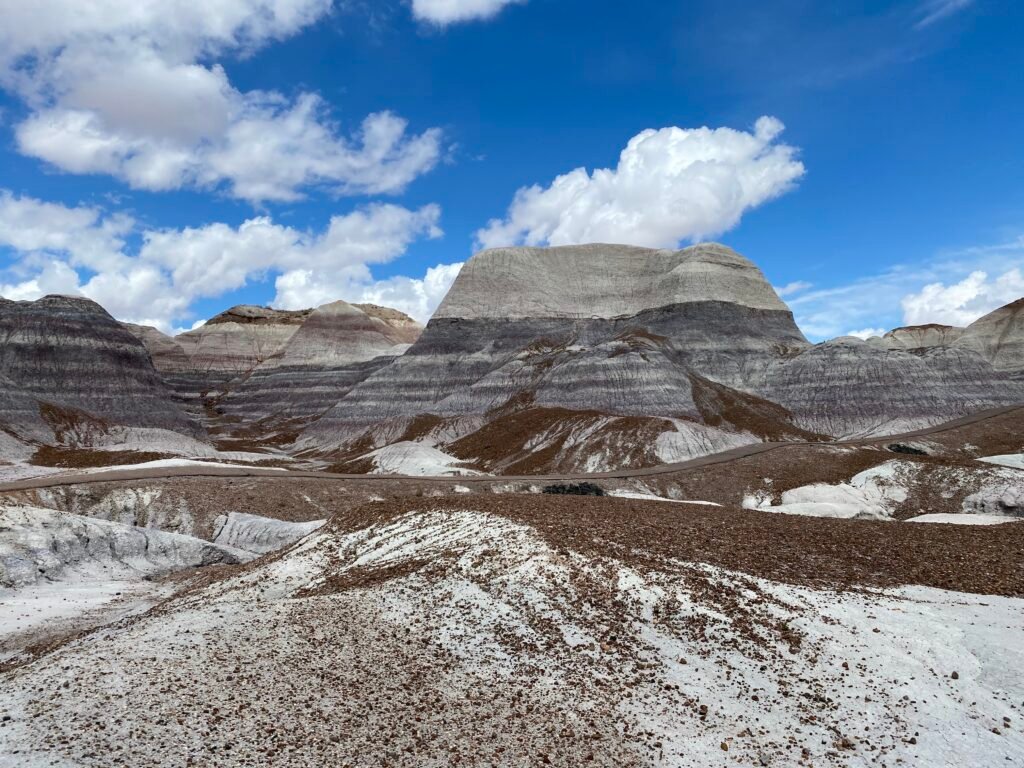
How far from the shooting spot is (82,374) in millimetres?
101062

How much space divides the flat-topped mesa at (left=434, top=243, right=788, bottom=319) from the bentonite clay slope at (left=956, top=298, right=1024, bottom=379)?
4377cm

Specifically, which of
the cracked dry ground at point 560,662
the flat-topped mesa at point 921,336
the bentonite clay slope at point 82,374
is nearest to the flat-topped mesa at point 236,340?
the bentonite clay slope at point 82,374

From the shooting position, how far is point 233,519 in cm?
3812

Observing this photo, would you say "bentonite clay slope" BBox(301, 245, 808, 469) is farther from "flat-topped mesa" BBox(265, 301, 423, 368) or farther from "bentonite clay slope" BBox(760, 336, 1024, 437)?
"flat-topped mesa" BBox(265, 301, 423, 368)

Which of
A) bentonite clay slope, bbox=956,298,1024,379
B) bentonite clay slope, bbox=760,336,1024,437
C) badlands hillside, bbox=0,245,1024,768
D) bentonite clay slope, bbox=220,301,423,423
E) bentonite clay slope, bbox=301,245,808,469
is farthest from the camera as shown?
bentonite clay slope, bbox=220,301,423,423

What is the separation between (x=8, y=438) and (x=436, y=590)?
80.5m

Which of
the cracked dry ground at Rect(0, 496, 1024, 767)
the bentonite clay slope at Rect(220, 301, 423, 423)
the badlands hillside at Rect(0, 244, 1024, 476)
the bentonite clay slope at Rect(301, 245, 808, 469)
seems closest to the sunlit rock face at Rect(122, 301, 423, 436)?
the bentonite clay slope at Rect(220, 301, 423, 423)

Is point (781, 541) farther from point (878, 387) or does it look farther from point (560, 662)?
point (878, 387)

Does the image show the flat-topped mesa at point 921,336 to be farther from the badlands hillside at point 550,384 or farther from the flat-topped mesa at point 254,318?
the flat-topped mesa at point 254,318

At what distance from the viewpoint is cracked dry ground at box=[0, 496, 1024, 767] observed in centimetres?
1020

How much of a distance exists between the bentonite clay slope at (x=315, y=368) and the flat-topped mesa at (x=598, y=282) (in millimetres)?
33947

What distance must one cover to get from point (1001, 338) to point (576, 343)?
87.7 metres

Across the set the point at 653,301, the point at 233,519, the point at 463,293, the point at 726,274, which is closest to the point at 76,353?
the point at 463,293

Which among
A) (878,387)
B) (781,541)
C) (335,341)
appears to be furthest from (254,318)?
(781,541)
